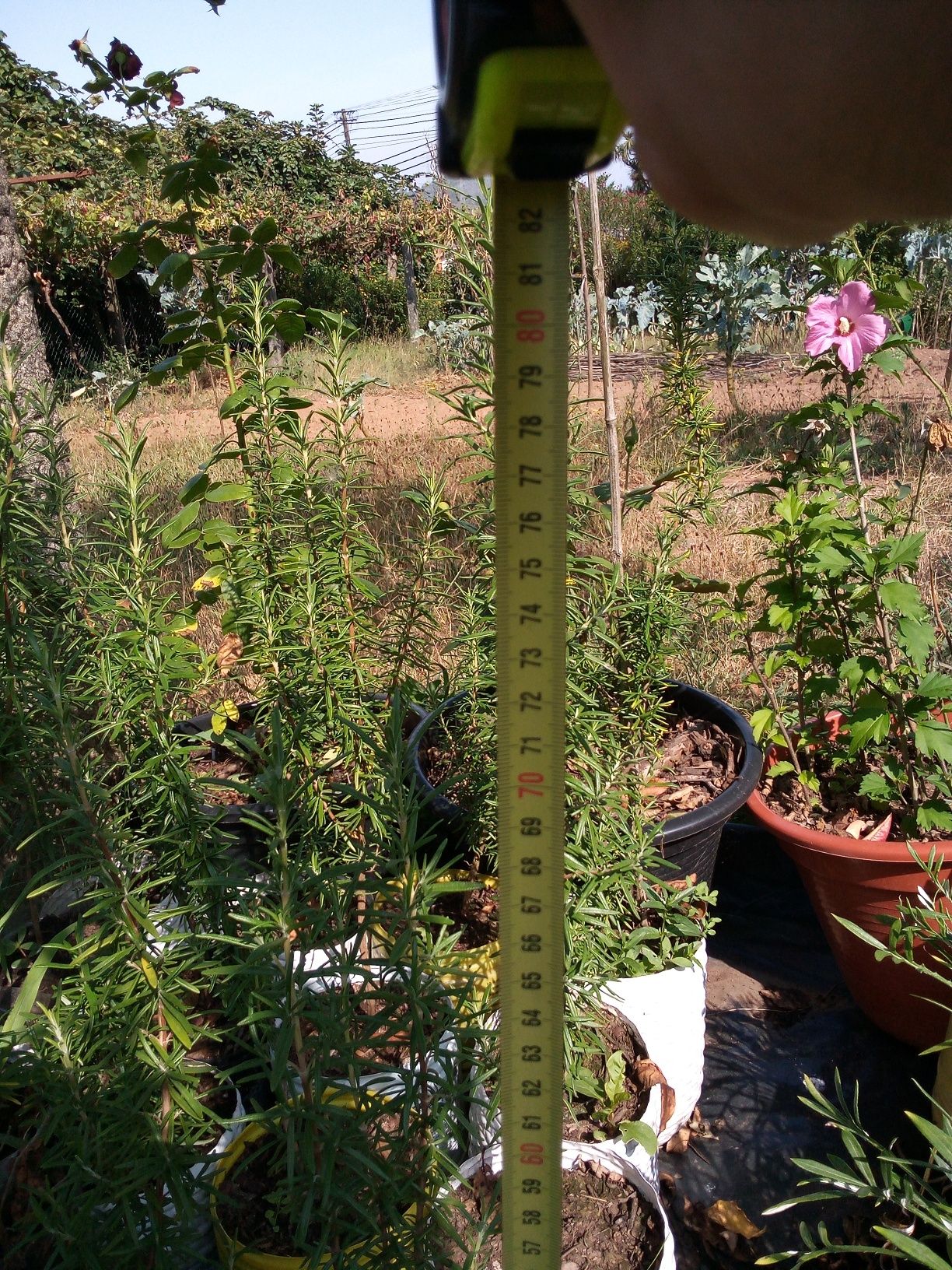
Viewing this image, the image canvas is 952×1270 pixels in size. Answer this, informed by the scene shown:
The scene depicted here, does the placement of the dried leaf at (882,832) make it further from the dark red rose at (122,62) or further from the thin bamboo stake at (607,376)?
the dark red rose at (122,62)

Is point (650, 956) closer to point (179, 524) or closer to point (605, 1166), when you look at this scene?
point (605, 1166)

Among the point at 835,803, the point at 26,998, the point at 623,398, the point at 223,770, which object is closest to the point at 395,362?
the point at 623,398

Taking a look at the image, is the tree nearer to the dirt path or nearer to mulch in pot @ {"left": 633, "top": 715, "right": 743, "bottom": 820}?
mulch in pot @ {"left": 633, "top": 715, "right": 743, "bottom": 820}

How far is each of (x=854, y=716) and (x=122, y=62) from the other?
249cm

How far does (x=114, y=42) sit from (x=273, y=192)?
656 inches

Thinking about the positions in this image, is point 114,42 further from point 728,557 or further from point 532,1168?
point 728,557

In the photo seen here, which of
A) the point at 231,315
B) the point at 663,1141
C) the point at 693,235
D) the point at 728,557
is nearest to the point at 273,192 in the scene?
the point at 693,235

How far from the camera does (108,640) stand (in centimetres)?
161

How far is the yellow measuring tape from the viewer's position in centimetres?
59

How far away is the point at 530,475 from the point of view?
60cm

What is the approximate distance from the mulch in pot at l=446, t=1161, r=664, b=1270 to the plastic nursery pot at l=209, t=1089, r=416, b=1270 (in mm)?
194

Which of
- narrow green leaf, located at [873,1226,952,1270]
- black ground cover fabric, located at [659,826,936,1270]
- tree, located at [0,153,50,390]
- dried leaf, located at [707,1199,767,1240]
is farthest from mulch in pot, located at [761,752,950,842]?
tree, located at [0,153,50,390]

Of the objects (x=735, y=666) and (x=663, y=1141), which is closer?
(x=663, y=1141)

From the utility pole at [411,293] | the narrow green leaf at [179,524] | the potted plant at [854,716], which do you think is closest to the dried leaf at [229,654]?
the narrow green leaf at [179,524]
